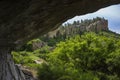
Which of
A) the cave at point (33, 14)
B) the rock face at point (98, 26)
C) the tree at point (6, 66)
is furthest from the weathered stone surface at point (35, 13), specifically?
the rock face at point (98, 26)

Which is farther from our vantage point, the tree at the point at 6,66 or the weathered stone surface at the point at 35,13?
the tree at the point at 6,66

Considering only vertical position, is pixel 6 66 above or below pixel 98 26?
above

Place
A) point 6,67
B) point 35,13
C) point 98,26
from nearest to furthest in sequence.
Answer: point 35,13
point 6,67
point 98,26

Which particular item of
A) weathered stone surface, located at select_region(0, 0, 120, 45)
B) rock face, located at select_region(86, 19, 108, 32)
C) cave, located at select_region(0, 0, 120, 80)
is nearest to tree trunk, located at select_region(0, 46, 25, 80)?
cave, located at select_region(0, 0, 120, 80)

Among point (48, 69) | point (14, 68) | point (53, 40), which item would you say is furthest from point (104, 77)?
point (53, 40)

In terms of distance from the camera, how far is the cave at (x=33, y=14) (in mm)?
10031

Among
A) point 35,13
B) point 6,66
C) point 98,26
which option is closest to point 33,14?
point 35,13

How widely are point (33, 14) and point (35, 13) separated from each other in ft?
0.27

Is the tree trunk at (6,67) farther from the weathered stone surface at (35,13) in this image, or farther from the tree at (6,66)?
the weathered stone surface at (35,13)

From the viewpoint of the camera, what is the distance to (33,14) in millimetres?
10680

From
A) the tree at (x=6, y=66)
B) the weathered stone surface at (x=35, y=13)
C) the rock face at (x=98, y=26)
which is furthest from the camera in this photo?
the rock face at (x=98, y=26)

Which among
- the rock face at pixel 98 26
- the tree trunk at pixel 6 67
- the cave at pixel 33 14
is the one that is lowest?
the rock face at pixel 98 26

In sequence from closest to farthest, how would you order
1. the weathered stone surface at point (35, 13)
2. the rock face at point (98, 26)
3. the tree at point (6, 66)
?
the weathered stone surface at point (35, 13)
the tree at point (6, 66)
the rock face at point (98, 26)

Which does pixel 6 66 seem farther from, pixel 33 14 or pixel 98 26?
pixel 98 26
